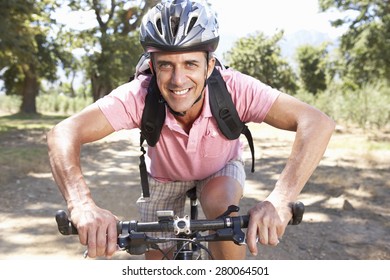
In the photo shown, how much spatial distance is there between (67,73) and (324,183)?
86.0 feet

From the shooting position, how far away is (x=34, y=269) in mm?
2238

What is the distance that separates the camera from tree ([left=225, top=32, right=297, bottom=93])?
119 feet

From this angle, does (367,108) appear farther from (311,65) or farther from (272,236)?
(311,65)

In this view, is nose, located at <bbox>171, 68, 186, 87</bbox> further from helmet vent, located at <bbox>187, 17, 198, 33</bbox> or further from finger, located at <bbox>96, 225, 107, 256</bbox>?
finger, located at <bbox>96, 225, 107, 256</bbox>

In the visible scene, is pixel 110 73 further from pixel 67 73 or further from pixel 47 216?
pixel 47 216

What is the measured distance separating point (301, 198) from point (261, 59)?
3158cm

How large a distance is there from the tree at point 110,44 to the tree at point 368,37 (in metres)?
12.6

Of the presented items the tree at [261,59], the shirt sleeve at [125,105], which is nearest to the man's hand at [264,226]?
the shirt sleeve at [125,105]

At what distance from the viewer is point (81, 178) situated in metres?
2.05

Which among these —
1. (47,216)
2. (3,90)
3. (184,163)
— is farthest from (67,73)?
(184,163)

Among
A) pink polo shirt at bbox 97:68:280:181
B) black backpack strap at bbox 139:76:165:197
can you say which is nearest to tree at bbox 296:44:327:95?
pink polo shirt at bbox 97:68:280:181

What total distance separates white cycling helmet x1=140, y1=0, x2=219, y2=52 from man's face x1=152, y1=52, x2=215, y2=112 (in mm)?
46

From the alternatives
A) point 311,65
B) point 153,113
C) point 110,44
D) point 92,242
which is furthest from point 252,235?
point 311,65

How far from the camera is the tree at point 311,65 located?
149ft
